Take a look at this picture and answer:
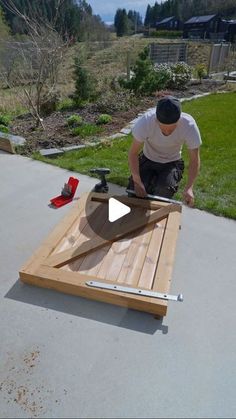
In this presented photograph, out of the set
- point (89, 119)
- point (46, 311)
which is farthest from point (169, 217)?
point (89, 119)

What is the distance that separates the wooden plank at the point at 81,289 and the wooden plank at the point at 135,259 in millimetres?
107

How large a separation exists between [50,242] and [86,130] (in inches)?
123

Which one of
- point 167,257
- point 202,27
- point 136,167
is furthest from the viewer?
point 202,27

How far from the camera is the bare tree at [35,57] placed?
508cm

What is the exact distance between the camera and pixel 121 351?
1567 millimetres

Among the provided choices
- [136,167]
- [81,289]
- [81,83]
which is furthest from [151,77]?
[81,289]

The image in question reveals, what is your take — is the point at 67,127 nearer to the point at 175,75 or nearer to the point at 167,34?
the point at 175,75

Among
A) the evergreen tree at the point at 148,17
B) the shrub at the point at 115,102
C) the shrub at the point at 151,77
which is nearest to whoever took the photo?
the shrub at the point at 115,102

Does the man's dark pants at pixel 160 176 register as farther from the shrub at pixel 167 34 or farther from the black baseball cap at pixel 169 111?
the shrub at pixel 167 34

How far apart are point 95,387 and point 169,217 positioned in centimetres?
128

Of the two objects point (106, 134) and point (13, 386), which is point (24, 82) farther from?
point (13, 386)

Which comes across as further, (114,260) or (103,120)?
(103,120)

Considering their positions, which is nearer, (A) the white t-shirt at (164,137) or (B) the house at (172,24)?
(A) the white t-shirt at (164,137)
